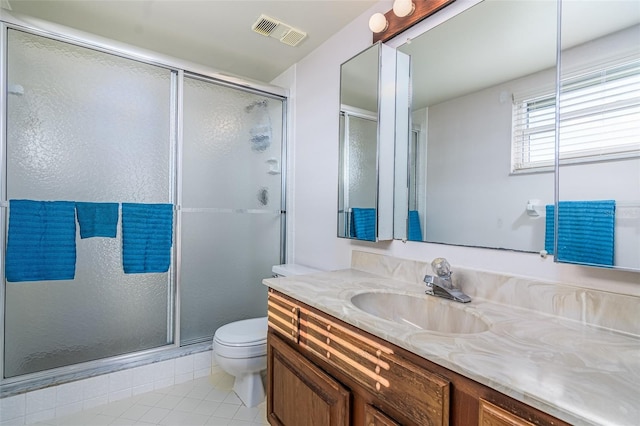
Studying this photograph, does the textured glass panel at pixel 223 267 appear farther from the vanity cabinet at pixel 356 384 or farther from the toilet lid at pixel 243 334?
the vanity cabinet at pixel 356 384

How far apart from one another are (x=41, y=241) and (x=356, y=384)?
73.6 inches

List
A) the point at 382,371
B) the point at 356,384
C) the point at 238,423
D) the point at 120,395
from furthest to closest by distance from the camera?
the point at 120,395, the point at 238,423, the point at 356,384, the point at 382,371

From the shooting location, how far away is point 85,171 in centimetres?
185

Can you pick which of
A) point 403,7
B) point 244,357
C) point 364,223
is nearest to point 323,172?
point 364,223

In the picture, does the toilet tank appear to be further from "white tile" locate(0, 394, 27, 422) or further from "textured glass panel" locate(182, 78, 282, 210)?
"white tile" locate(0, 394, 27, 422)

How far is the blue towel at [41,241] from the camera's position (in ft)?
5.45

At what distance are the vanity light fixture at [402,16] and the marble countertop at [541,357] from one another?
4.33ft

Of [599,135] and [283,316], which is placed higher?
[599,135]

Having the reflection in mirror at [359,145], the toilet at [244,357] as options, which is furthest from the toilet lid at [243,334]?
the reflection in mirror at [359,145]

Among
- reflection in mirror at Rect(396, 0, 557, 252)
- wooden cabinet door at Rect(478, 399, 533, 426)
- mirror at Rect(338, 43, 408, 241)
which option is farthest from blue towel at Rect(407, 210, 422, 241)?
wooden cabinet door at Rect(478, 399, 533, 426)

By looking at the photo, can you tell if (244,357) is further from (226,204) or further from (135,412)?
(226,204)

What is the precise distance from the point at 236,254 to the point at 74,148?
47.6 inches

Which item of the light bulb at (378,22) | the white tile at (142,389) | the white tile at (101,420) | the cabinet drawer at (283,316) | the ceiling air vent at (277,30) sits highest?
the ceiling air vent at (277,30)

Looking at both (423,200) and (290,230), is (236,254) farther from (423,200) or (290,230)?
(423,200)
